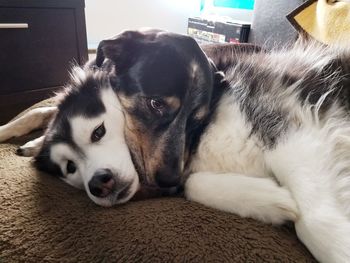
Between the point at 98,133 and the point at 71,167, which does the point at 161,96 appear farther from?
the point at 71,167

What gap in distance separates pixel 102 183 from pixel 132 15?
2.90m

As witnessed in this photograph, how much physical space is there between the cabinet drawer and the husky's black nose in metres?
1.51

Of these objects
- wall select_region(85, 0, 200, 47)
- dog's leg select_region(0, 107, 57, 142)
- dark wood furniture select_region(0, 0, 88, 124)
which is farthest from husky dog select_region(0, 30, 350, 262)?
wall select_region(85, 0, 200, 47)

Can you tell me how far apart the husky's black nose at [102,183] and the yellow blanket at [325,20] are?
3.30ft

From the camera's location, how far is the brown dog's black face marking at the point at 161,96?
951 millimetres

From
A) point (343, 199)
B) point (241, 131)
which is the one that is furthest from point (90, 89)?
point (343, 199)

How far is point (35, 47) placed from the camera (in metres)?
2.12

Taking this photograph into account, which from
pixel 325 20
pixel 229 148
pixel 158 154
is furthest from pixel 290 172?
pixel 325 20

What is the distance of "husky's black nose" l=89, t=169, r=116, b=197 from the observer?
2.82 ft

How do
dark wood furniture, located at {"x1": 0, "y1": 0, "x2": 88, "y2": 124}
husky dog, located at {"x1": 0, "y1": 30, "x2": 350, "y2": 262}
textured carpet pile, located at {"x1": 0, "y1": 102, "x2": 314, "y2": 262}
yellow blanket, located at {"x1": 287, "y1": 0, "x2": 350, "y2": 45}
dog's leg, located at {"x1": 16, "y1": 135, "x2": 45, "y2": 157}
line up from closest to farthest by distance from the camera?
textured carpet pile, located at {"x1": 0, "y1": 102, "x2": 314, "y2": 262} → husky dog, located at {"x1": 0, "y1": 30, "x2": 350, "y2": 262} → dog's leg, located at {"x1": 16, "y1": 135, "x2": 45, "y2": 157} → yellow blanket, located at {"x1": 287, "y1": 0, "x2": 350, "y2": 45} → dark wood furniture, located at {"x1": 0, "y1": 0, "x2": 88, "y2": 124}

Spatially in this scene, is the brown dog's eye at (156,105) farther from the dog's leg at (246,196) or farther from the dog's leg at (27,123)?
the dog's leg at (27,123)

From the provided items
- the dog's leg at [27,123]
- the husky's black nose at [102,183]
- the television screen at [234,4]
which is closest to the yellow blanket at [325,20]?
the husky's black nose at [102,183]

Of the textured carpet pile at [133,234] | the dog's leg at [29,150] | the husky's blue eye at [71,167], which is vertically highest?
the textured carpet pile at [133,234]

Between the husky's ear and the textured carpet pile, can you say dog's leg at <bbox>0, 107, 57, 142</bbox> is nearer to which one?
the husky's ear
